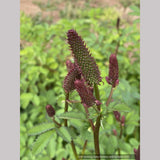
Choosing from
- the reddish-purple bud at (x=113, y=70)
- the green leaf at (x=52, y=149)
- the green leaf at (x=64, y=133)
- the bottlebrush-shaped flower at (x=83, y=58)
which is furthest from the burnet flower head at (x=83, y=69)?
the green leaf at (x=52, y=149)

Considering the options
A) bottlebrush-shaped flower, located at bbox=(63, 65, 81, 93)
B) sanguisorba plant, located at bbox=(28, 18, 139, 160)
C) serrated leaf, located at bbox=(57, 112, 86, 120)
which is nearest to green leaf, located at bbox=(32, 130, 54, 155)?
sanguisorba plant, located at bbox=(28, 18, 139, 160)

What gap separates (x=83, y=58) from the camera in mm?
964

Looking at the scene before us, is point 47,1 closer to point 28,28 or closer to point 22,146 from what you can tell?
point 28,28

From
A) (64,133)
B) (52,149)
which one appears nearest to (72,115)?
(64,133)

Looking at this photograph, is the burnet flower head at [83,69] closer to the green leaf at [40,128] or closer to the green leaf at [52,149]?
the green leaf at [40,128]

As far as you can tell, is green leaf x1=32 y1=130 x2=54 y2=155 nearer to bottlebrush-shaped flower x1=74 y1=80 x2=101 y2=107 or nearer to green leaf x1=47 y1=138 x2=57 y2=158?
bottlebrush-shaped flower x1=74 y1=80 x2=101 y2=107

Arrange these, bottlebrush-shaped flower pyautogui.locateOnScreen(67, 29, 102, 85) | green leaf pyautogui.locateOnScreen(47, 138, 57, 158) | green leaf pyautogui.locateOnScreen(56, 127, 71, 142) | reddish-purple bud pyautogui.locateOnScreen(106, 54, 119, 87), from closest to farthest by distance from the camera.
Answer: bottlebrush-shaped flower pyautogui.locateOnScreen(67, 29, 102, 85) → reddish-purple bud pyautogui.locateOnScreen(106, 54, 119, 87) → green leaf pyautogui.locateOnScreen(56, 127, 71, 142) → green leaf pyautogui.locateOnScreen(47, 138, 57, 158)

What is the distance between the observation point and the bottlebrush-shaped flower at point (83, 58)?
94 cm

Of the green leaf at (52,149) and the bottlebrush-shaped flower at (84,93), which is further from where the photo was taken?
the green leaf at (52,149)

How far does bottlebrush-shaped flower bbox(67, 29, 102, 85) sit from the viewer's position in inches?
37.1


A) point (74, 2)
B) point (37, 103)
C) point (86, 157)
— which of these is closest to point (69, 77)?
point (86, 157)

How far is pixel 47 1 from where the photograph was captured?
751 centimetres

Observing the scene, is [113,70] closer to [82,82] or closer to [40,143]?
[82,82]

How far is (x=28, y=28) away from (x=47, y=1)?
4.85 meters
